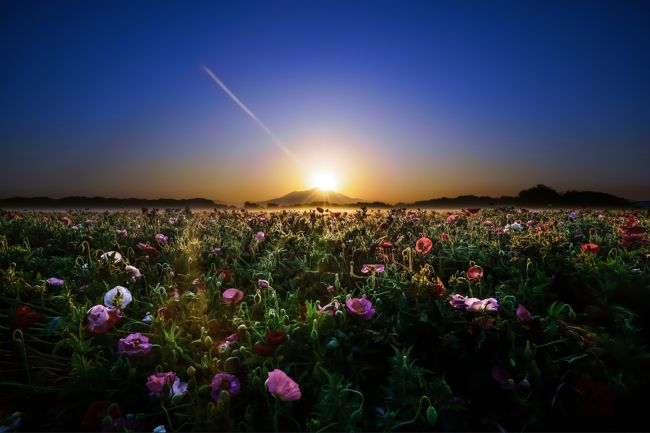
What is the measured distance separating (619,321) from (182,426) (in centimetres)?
274

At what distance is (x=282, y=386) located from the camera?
1984 mm

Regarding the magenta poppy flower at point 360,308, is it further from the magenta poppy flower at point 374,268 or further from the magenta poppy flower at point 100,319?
the magenta poppy flower at point 100,319

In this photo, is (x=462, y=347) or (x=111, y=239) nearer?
(x=462, y=347)

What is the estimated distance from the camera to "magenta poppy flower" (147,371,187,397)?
2.22 m

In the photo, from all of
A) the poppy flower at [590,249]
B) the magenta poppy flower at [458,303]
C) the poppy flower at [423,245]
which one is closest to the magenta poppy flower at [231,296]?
the magenta poppy flower at [458,303]

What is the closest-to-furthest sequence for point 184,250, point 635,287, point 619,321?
1. point 619,321
2. point 635,287
3. point 184,250

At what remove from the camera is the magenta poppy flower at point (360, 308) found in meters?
2.61

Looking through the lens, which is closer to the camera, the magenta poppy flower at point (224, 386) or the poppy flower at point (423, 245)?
the magenta poppy flower at point (224, 386)

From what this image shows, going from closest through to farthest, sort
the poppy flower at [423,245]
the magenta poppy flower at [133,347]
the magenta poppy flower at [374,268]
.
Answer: the magenta poppy flower at [133,347], the magenta poppy flower at [374,268], the poppy flower at [423,245]

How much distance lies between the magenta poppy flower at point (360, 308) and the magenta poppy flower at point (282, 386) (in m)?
0.72

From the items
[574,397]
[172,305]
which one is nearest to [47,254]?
[172,305]

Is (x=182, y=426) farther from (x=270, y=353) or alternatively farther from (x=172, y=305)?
(x=172, y=305)

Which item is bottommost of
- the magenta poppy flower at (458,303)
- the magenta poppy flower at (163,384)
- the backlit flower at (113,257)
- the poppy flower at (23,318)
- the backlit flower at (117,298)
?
the magenta poppy flower at (163,384)

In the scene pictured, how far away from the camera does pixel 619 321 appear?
2.77 meters
